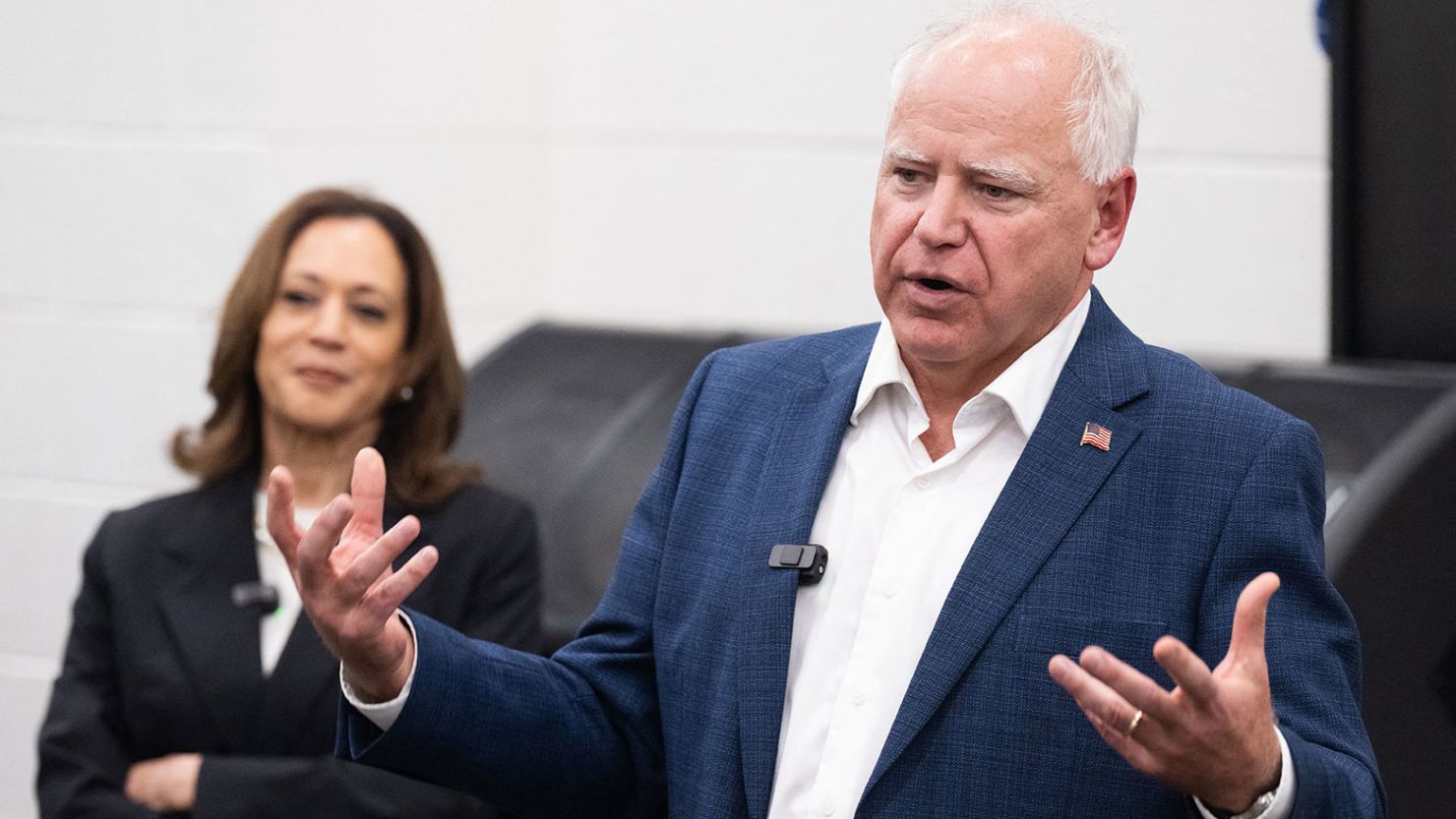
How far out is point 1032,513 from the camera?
1529 mm

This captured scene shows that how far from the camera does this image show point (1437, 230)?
3.30 meters

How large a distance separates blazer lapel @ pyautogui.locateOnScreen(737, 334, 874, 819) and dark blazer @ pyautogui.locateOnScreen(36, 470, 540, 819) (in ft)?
3.53

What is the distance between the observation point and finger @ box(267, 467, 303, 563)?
4.95ft

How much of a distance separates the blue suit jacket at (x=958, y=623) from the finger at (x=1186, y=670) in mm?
146

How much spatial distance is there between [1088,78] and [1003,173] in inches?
5.2

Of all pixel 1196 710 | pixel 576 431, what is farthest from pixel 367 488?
pixel 576 431

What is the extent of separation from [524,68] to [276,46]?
0.60 m

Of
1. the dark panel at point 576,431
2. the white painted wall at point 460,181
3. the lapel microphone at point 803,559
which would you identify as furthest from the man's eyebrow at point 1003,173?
the white painted wall at point 460,181

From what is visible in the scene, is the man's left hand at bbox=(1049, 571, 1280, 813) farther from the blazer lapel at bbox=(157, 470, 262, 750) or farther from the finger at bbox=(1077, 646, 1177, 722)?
the blazer lapel at bbox=(157, 470, 262, 750)

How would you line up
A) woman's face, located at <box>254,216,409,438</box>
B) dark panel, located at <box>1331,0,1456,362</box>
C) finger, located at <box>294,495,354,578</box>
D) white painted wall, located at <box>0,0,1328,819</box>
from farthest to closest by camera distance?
white painted wall, located at <box>0,0,1328,819</box>, dark panel, located at <box>1331,0,1456,362</box>, woman's face, located at <box>254,216,409,438</box>, finger, located at <box>294,495,354,578</box>

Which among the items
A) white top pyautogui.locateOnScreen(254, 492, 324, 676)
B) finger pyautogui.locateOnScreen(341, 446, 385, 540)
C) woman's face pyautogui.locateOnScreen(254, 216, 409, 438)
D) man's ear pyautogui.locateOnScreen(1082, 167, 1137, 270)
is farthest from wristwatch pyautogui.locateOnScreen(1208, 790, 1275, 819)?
woman's face pyautogui.locateOnScreen(254, 216, 409, 438)

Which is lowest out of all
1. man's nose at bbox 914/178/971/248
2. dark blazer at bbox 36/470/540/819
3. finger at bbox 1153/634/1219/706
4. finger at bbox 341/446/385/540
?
dark blazer at bbox 36/470/540/819

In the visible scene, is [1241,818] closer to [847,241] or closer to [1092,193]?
[1092,193]

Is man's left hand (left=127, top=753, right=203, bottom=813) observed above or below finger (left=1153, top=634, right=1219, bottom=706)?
below
